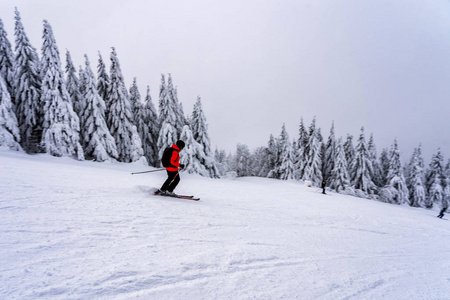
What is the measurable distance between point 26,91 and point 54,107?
14.2 feet

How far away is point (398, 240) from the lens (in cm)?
627

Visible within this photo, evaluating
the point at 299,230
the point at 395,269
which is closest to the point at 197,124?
the point at 299,230

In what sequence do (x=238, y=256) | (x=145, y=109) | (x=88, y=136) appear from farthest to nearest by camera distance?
1. (x=145, y=109)
2. (x=88, y=136)
3. (x=238, y=256)

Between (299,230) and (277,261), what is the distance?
7.79 ft

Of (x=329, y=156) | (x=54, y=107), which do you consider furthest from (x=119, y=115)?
(x=329, y=156)

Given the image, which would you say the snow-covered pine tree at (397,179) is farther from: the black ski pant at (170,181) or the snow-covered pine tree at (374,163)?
the black ski pant at (170,181)

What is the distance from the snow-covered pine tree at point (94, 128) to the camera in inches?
883

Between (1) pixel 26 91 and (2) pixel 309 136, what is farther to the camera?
(2) pixel 309 136

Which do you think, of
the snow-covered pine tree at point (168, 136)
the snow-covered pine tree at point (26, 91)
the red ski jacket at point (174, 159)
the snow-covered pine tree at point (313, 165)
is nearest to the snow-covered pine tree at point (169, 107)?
the snow-covered pine tree at point (168, 136)

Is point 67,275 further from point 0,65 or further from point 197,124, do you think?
point 0,65

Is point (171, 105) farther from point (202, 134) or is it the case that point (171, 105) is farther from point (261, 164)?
point (261, 164)

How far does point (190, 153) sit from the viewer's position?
2573 centimetres

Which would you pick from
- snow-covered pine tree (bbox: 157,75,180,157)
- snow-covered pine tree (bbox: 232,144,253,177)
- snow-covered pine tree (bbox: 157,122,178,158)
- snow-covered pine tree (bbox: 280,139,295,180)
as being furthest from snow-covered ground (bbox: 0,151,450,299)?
snow-covered pine tree (bbox: 232,144,253,177)

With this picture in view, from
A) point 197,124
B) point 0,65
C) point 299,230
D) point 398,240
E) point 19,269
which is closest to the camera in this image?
point 19,269
